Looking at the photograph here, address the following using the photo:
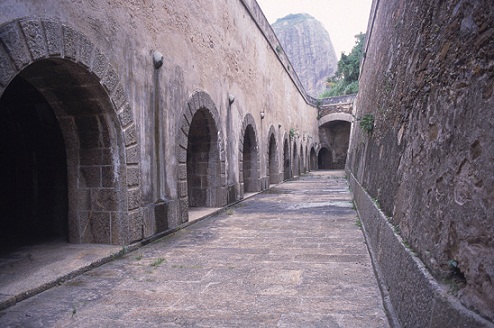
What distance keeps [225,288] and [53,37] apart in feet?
8.90

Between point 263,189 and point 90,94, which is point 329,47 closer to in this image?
point 263,189

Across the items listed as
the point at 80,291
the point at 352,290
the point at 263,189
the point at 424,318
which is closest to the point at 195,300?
the point at 80,291

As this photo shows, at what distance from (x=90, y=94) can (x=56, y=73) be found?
0.42m

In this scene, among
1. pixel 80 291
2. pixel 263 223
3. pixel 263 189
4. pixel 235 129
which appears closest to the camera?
pixel 80 291

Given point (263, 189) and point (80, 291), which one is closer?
point (80, 291)

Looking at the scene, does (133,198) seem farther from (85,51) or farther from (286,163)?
(286,163)

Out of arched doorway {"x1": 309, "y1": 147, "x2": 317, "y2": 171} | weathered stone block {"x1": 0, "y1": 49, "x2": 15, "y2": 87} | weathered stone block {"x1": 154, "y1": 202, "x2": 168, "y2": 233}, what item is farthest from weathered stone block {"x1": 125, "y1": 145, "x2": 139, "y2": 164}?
arched doorway {"x1": 309, "y1": 147, "x2": 317, "y2": 171}

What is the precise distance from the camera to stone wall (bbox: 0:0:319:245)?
351 cm

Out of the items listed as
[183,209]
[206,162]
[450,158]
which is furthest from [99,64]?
[206,162]

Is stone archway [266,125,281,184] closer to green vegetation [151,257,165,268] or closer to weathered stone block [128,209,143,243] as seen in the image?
weathered stone block [128,209,143,243]

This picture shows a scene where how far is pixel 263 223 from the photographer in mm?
6176

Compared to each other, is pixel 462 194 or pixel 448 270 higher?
pixel 462 194

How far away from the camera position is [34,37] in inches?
124

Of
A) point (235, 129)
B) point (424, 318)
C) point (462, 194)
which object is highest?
point (235, 129)
